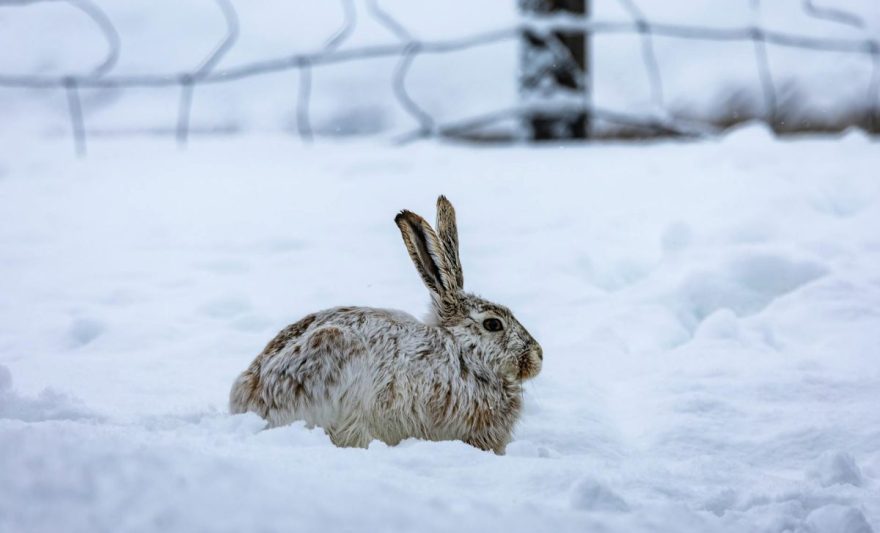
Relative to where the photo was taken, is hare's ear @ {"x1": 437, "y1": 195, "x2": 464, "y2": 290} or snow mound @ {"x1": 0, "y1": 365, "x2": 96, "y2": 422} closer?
snow mound @ {"x1": 0, "y1": 365, "x2": 96, "y2": 422}

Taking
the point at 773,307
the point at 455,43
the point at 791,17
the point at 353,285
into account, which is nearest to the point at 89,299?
the point at 353,285

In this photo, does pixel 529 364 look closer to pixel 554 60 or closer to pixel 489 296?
pixel 489 296

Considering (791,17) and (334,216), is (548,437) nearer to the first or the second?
(334,216)

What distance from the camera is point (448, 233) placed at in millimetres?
3346

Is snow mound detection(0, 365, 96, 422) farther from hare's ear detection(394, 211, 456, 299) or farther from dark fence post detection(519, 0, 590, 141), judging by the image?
dark fence post detection(519, 0, 590, 141)

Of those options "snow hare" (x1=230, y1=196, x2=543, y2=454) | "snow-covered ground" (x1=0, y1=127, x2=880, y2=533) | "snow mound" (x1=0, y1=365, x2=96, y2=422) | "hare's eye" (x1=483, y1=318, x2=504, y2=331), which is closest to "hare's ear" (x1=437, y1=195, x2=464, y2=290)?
"snow hare" (x1=230, y1=196, x2=543, y2=454)

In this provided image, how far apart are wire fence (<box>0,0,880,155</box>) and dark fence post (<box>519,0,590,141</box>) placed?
11 mm

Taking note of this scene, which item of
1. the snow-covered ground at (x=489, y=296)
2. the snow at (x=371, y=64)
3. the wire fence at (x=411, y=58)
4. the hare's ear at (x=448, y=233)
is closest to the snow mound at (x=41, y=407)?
the snow-covered ground at (x=489, y=296)

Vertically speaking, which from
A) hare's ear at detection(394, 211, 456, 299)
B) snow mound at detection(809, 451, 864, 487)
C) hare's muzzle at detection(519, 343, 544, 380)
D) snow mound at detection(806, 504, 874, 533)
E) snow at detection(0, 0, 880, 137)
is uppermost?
snow at detection(0, 0, 880, 137)

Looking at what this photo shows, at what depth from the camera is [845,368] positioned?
11.4ft

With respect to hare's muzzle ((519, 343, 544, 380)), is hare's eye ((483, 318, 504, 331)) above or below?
above

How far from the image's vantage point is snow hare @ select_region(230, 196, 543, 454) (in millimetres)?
2787

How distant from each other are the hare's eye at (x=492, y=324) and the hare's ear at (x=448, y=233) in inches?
5.9

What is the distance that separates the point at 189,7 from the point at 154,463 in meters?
6.90
